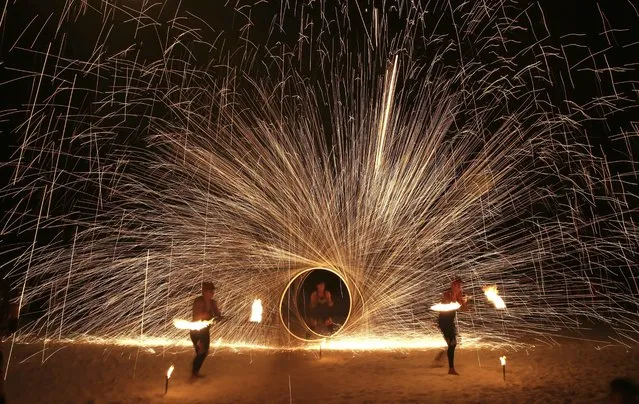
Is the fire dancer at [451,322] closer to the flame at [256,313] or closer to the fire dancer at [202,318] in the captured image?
the flame at [256,313]

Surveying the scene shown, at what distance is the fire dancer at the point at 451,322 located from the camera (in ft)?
20.8

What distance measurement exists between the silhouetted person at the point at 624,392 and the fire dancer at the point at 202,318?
4.18 meters

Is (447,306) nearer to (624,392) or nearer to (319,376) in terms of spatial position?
(319,376)

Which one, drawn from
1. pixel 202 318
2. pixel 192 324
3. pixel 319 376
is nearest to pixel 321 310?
pixel 319 376

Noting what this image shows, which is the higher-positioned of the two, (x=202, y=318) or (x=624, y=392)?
(x=202, y=318)

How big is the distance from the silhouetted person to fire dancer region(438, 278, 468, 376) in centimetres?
295

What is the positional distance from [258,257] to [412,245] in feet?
11.1

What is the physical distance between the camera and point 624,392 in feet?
11.0

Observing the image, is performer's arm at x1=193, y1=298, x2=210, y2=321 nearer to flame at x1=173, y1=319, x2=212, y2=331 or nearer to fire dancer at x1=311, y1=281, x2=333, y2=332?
flame at x1=173, y1=319, x2=212, y2=331

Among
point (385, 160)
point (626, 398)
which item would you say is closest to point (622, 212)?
point (385, 160)

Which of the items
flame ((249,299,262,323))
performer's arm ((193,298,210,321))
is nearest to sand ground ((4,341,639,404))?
flame ((249,299,262,323))

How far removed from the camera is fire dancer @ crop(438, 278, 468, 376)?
633 cm

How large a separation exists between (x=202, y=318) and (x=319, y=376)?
1.53 m

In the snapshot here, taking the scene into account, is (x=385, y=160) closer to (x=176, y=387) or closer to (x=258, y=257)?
(x=258, y=257)
